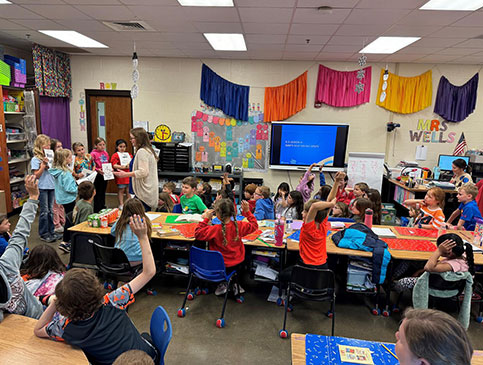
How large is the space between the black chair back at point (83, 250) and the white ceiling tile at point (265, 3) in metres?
2.90

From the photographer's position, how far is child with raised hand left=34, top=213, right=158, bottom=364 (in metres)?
1.50

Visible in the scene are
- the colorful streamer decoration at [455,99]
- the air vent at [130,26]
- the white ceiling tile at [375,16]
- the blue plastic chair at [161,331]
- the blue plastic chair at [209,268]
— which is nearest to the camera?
the blue plastic chair at [161,331]

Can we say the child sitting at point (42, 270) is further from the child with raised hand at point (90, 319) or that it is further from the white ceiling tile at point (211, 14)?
the white ceiling tile at point (211, 14)

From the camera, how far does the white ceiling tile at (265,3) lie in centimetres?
347

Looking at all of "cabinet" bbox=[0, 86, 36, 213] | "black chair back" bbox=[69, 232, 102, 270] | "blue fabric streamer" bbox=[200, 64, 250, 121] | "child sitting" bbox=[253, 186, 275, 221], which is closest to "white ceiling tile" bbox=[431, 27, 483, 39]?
"child sitting" bbox=[253, 186, 275, 221]

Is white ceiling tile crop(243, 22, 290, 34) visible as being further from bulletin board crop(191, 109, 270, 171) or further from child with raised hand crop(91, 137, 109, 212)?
child with raised hand crop(91, 137, 109, 212)

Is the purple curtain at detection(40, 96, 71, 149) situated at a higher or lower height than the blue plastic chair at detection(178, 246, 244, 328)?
higher

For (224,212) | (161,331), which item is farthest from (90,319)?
(224,212)

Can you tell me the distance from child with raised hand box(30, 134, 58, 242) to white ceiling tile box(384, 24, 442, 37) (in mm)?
5127

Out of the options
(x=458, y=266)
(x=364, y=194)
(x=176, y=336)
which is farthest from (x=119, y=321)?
(x=364, y=194)

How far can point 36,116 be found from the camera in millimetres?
6242

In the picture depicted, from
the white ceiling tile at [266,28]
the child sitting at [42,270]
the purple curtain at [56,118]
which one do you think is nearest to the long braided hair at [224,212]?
the child sitting at [42,270]

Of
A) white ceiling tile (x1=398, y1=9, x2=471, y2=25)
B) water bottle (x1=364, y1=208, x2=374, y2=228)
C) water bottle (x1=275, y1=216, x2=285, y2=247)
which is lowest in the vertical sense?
water bottle (x1=275, y1=216, x2=285, y2=247)

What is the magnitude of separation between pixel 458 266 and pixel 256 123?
5009 mm
